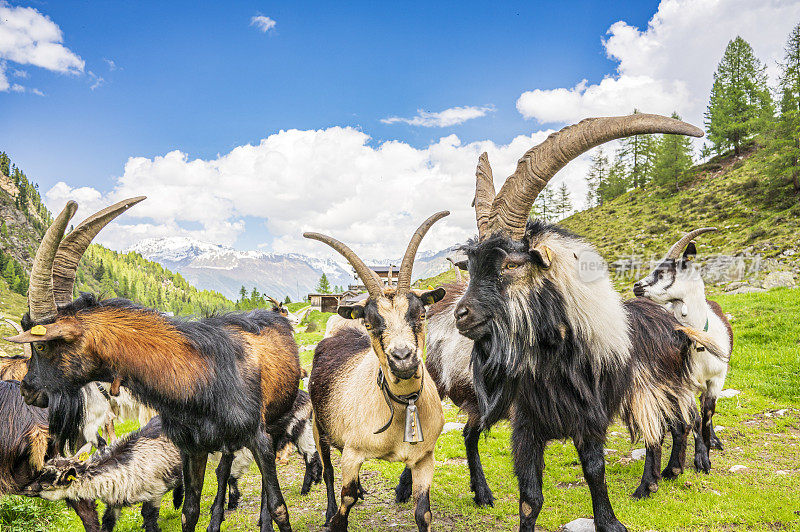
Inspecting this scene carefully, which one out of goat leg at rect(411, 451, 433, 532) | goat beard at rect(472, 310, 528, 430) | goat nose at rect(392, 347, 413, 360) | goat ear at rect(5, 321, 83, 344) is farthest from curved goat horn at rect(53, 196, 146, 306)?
goat leg at rect(411, 451, 433, 532)

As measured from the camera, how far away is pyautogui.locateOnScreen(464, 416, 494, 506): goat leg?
5.55m

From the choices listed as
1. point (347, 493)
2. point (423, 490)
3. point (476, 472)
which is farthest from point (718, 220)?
point (347, 493)

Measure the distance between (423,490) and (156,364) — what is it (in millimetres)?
2764

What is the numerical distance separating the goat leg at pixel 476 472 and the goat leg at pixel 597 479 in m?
1.71

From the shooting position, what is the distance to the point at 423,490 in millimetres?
4203

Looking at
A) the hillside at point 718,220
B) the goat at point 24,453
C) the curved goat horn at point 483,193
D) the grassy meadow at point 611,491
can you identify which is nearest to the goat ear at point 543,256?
the curved goat horn at point 483,193

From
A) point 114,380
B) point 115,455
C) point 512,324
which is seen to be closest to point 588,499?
point 512,324

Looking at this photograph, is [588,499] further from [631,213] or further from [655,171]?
[655,171]

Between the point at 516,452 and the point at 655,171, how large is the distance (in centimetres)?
6223

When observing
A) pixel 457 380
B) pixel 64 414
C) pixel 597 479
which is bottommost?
pixel 597 479

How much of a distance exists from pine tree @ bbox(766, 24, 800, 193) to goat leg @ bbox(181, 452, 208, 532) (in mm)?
44587

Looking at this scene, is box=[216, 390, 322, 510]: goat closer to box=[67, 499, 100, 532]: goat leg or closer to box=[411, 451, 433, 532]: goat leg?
box=[67, 499, 100, 532]: goat leg

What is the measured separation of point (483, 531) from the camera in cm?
493

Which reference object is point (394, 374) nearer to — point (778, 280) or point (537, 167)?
point (537, 167)
